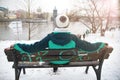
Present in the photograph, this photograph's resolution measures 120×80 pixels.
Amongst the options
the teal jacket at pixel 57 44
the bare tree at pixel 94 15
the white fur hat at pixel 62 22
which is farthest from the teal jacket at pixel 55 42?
the bare tree at pixel 94 15

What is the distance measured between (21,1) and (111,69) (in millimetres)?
12392

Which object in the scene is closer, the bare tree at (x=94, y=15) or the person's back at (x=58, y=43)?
the person's back at (x=58, y=43)

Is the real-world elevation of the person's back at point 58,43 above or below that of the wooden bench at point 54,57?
above

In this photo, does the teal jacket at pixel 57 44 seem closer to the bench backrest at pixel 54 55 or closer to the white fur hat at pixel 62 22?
the bench backrest at pixel 54 55

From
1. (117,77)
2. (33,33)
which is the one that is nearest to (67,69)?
(117,77)

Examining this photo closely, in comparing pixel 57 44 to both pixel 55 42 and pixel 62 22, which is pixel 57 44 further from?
pixel 62 22

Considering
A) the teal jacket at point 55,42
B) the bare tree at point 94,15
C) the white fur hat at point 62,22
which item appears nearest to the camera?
the teal jacket at point 55,42

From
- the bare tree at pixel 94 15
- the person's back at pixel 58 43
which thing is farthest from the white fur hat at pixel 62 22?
Answer: the bare tree at pixel 94 15

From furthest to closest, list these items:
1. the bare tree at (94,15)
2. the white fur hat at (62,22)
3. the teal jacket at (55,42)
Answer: the bare tree at (94,15), the white fur hat at (62,22), the teal jacket at (55,42)

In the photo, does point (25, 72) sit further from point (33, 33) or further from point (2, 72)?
point (33, 33)

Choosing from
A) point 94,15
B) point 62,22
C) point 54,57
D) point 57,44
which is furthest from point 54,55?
point 94,15

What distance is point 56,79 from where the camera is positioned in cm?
324

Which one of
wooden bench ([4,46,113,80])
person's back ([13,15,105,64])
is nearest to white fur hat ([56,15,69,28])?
person's back ([13,15,105,64])

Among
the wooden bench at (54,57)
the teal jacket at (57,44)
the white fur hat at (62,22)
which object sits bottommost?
the wooden bench at (54,57)
